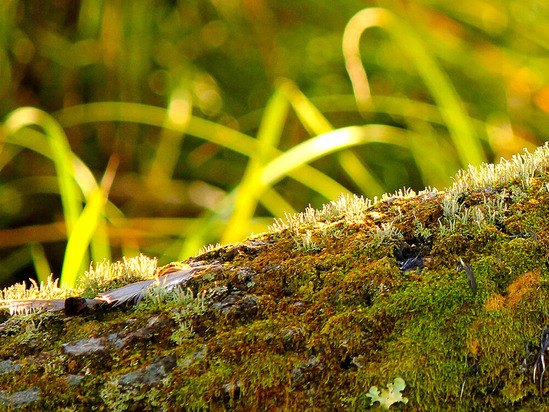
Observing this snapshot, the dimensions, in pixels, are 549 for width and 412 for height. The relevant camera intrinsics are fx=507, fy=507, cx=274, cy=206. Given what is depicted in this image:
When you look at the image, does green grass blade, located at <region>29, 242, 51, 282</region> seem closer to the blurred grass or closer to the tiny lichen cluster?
the blurred grass

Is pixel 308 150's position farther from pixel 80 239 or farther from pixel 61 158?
pixel 61 158

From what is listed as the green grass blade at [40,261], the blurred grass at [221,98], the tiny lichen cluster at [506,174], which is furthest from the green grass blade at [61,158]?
the tiny lichen cluster at [506,174]

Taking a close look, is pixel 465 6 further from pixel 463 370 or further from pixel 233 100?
pixel 463 370

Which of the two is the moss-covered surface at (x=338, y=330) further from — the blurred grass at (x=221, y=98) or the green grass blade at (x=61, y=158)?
the blurred grass at (x=221, y=98)

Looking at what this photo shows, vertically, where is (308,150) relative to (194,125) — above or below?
below

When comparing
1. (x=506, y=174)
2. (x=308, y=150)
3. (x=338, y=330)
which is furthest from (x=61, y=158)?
(x=506, y=174)

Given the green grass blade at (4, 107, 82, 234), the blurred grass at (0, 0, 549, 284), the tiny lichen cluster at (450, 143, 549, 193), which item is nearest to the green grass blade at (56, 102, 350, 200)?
the blurred grass at (0, 0, 549, 284)

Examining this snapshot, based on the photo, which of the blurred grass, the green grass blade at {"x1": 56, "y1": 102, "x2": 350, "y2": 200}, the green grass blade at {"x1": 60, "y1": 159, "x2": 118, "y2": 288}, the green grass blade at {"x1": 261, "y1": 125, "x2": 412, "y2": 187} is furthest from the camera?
the blurred grass
